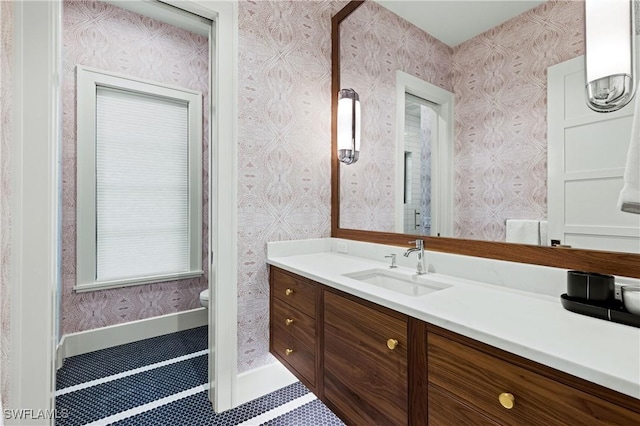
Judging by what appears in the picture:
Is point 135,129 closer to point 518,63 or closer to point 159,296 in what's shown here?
point 159,296

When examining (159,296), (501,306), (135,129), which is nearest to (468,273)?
(501,306)

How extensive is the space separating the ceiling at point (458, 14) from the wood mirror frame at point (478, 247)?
452 millimetres

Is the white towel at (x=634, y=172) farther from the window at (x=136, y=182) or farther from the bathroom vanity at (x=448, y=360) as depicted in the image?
the window at (x=136, y=182)

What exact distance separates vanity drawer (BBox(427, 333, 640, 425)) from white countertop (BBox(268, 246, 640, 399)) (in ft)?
0.18

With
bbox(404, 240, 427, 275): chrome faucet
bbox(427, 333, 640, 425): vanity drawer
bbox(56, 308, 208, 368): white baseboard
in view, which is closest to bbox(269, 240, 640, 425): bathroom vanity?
bbox(427, 333, 640, 425): vanity drawer

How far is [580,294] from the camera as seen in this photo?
88cm

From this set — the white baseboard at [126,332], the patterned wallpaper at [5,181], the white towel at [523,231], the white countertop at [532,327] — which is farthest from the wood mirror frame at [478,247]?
the white baseboard at [126,332]

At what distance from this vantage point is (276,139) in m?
1.86

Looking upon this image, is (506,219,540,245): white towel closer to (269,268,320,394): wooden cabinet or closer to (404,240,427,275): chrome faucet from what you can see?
(404,240,427,275): chrome faucet

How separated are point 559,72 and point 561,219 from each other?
20.4 inches

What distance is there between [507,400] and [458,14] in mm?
1536

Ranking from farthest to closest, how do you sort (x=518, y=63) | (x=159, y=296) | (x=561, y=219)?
(x=159, y=296), (x=518, y=63), (x=561, y=219)

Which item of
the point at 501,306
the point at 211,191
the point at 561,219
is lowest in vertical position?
the point at 501,306

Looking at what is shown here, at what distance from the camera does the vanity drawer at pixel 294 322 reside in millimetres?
1445
